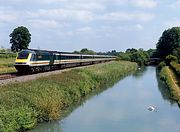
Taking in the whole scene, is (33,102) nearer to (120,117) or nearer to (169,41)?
(120,117)

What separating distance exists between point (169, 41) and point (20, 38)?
2259 inches

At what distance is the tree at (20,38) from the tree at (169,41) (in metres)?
52.5

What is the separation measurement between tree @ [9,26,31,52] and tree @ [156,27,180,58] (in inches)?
2069

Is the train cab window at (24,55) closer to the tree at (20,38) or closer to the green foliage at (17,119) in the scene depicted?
the green foliage at (17,119)

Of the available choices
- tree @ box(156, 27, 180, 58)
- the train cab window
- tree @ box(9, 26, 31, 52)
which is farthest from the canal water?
tree @ box(156, 27, 180, 58)

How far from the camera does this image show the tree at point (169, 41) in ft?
416

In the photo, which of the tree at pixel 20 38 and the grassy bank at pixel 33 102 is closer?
the grassy bank at pixel 33 102

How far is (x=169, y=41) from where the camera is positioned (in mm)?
128625

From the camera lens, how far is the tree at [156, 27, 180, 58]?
4988 inches

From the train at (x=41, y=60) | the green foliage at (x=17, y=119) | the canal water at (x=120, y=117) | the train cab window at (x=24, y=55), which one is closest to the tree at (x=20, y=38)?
the train at (x=41, y=60)

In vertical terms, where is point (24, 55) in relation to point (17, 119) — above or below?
above

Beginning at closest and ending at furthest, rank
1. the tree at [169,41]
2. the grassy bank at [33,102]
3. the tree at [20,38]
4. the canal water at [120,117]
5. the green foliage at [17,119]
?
the green foliage at [17,119], the grassy bank at [33,102], the canal water at [120,117], the tree at [20,38], the tree at [169,41]

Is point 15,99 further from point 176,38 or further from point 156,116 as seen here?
point 176,38

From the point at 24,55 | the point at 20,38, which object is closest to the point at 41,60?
the point at 24,55
